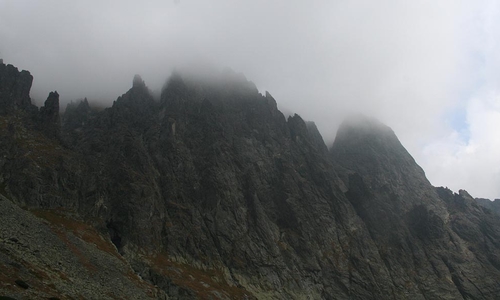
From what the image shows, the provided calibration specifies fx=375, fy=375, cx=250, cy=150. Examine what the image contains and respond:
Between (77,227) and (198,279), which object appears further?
(198,279)

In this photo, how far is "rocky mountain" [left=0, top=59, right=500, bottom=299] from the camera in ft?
299

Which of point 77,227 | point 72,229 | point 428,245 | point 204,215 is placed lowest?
point 72,229

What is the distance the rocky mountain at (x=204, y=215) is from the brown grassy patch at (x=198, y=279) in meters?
0.52

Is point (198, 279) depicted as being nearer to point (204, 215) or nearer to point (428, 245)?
point (204, 215)

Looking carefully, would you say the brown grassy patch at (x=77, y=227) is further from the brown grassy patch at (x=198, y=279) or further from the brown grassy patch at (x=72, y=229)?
the brown grassy patch at (x=198, y=279)

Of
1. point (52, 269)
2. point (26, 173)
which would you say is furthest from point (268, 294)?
point (26, 173)

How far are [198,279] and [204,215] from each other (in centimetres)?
3203

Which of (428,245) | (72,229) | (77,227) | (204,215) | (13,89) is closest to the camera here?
(72,229)

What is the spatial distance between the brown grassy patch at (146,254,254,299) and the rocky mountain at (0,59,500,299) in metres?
0.52

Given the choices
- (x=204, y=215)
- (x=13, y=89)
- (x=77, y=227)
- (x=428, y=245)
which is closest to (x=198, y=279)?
(x=204, y=215)

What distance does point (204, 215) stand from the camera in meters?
136

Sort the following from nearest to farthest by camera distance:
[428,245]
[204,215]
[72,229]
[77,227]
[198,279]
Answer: [72,229] < [77,227] < [198,279] < [204,215] < [428,245]

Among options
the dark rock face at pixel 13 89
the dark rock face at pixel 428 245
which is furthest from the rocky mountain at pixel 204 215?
the dark rock face at pixel 428 245

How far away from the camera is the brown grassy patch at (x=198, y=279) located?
328 ft
